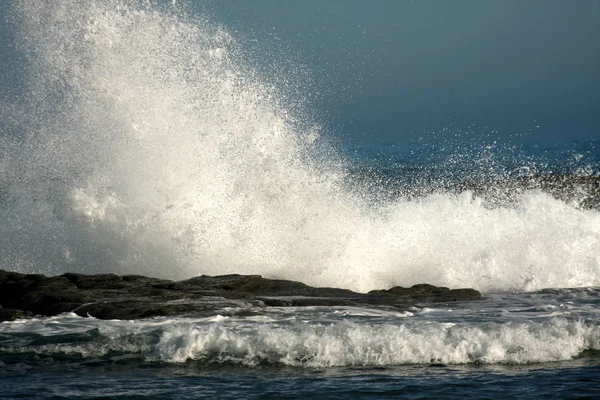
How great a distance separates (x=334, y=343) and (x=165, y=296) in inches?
131

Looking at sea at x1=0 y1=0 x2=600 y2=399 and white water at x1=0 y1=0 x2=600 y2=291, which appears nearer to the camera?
sea at x1=0 y1=0 x2=600 y2=399

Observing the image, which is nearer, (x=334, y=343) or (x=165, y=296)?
(x=334, y=343)

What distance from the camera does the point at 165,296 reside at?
12.9 meters

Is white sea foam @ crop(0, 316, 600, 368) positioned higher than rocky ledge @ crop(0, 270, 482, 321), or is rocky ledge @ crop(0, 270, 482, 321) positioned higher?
rocky ledge @ crop(0, 270, 482, 321)

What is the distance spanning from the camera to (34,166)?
18.6 metres

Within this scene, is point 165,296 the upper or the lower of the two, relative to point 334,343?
upper

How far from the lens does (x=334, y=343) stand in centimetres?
1037

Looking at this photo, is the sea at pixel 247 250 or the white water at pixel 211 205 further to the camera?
the white water at pixel 211 205

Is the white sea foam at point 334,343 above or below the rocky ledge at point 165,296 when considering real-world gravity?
below

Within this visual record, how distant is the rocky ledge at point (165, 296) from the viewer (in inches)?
481

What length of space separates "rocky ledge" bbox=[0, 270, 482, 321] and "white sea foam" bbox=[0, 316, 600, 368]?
1.08 meters

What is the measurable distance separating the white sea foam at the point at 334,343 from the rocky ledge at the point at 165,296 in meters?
1.08

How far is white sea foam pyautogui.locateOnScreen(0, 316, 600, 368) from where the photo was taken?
1024 centimetres

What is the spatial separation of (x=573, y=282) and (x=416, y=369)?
725cm
